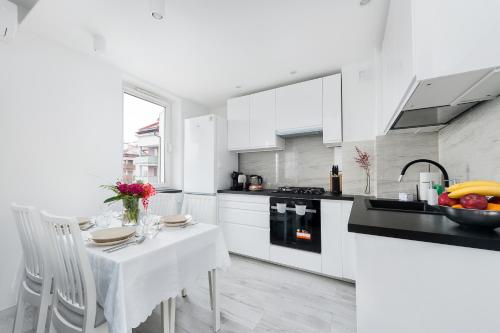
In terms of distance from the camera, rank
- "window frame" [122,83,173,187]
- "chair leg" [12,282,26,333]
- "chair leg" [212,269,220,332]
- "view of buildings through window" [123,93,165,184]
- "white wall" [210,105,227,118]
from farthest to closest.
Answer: "white wall" [210,105,227,118] < "window frame" [122,83,173,187] < "view of buildings through window" [123,93,165,184] < "chair leg" [212,269,220,332] < "chair leg" [12,282,26,333]

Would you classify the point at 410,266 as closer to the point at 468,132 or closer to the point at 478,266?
the point at 478,266

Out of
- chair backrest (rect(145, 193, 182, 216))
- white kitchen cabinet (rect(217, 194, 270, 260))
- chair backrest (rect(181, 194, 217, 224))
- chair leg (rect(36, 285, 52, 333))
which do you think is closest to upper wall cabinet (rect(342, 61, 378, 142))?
white kitchen cabinet (rect(217, 194, 270, 260))

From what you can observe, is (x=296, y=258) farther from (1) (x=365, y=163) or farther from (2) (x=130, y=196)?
(2) (x=130, y=196)

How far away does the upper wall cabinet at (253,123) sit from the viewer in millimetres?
2916

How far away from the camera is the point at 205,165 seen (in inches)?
121

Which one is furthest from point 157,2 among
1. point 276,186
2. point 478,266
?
point 276,186

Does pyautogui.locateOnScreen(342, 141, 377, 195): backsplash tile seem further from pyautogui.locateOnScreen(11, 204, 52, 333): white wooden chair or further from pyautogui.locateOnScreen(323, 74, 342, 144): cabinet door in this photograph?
pyautogui.locateOnScreen(11, 204, 52, 333): white wooden chair

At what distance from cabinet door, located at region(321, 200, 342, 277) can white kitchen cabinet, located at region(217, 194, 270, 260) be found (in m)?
0.68

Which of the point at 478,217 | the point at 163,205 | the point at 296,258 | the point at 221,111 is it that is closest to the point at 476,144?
the point at 478,217

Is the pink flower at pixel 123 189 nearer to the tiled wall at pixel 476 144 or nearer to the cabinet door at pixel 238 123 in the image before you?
the cabinet door at pixel 238 123

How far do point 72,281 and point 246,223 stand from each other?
6.48ft

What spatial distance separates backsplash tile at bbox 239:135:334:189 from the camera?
2885 mm

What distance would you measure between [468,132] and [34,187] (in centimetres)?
336

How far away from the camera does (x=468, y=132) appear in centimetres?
124
